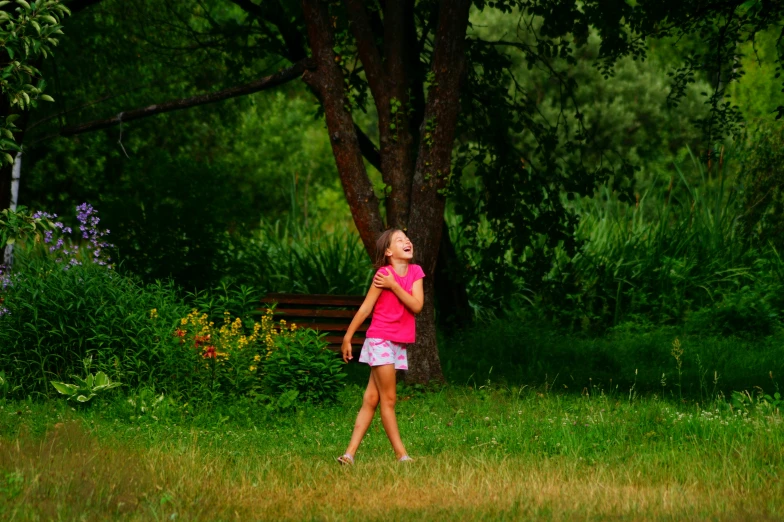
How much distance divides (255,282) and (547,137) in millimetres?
5126

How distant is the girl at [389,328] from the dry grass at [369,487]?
0.27 metres

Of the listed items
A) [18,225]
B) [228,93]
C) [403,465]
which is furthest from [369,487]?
[228,93]

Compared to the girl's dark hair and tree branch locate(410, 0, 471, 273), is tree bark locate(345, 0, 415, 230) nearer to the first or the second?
tree branch locate(410, 0, 471, 273)

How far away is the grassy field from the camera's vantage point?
5.27 m

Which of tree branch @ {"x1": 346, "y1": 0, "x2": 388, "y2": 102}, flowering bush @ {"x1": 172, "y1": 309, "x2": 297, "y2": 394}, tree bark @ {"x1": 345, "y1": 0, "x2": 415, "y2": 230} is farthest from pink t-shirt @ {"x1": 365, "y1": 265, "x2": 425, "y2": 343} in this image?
tree branch @ {"x1": 346, "y1": 0, "x2": 388, "y2": 102}

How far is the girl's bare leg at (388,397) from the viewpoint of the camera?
650 cm

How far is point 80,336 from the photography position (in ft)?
30.3

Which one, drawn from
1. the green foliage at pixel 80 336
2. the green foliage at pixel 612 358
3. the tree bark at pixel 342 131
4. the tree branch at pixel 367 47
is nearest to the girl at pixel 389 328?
the green foliage at pixel 80 336

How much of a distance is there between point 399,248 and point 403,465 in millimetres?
1444

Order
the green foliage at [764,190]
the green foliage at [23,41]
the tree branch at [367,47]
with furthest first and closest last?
the green foliage at [764,190] < the tree branch at [367,47] < the green foliage at [23,41]

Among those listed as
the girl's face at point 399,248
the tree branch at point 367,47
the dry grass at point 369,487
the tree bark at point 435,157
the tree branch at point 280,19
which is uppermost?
the tree branch at point 280,19

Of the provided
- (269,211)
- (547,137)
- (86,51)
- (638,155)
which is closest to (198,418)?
(547,137)

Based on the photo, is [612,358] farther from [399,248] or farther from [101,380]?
[101,380]

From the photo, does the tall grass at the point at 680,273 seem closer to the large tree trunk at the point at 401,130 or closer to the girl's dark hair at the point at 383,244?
the large tree trunk at the point at 401,130
